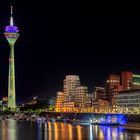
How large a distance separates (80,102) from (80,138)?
94337 mm

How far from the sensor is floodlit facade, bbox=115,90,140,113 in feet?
386

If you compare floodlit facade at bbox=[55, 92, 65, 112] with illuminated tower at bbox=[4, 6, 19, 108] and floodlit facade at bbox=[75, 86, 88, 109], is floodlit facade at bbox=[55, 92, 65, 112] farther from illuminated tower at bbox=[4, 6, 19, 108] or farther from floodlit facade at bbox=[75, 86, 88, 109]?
illuminated tower at bbox=[4, 6, 19, 108]

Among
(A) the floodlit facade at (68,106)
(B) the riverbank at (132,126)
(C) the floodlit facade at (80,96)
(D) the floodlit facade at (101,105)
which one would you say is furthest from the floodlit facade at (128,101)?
(C) the floodlit facade at (80,96)

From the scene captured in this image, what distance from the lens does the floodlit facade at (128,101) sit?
117800 mm

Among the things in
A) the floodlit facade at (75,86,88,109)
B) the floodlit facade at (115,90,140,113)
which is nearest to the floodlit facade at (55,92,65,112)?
the floodlit facade at (75,86,88,109)

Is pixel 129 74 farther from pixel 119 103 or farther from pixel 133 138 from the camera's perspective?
pixel 133 138

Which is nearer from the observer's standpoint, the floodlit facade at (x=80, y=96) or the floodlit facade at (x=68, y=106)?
the floodlit facade at (x=68, y=106)

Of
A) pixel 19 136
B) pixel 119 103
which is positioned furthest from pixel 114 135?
pixel 119 103

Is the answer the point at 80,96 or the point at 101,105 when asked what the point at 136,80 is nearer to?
the point at 101,105

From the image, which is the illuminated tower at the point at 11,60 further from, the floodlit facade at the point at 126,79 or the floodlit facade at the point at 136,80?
the floodlit facade at the point at 136,80

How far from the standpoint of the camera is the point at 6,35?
639ft

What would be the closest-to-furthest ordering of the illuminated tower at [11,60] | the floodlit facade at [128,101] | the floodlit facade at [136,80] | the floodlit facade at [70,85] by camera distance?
the floodlit facade at [128,101], the floodlit facade at [136,80], the floodlit facade at [70,85], the illuminated tower at [11,60]

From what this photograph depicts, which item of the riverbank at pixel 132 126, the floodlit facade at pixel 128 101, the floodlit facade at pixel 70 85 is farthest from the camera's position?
the floodlit facade at pixel 70 85

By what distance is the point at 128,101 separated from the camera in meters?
122
